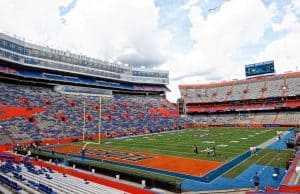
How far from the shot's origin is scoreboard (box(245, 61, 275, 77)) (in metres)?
76.9

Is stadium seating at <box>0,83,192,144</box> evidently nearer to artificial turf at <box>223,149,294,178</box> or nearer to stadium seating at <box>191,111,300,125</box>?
stadium seating at <box>191,111,300,125</box>

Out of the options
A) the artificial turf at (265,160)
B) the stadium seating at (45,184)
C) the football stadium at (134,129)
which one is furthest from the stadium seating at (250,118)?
the stadium seating at (45,184)

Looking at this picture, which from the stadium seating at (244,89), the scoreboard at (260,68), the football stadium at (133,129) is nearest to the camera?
the football stadium at (133,129)

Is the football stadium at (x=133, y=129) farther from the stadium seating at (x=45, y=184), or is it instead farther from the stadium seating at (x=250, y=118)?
the stadium seating at (x=250, y=118)

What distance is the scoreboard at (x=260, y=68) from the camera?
76.9 meters

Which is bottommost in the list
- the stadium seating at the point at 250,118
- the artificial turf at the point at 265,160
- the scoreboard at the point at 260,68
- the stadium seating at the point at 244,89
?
the artificial turf at the point at 265,160

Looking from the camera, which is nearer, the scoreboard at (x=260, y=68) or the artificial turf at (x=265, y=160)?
the artificial turf at (x=265, y=160)

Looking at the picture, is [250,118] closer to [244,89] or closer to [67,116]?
[244,89]

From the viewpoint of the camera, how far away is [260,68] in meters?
78.8

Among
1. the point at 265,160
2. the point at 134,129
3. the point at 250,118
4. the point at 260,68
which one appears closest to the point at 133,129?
the point at 134,129

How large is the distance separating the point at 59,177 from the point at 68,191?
4114mm

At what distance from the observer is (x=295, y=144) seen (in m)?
31.2

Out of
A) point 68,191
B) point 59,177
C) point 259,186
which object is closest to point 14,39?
point 59,177

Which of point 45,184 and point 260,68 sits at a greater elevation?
point 260,68
